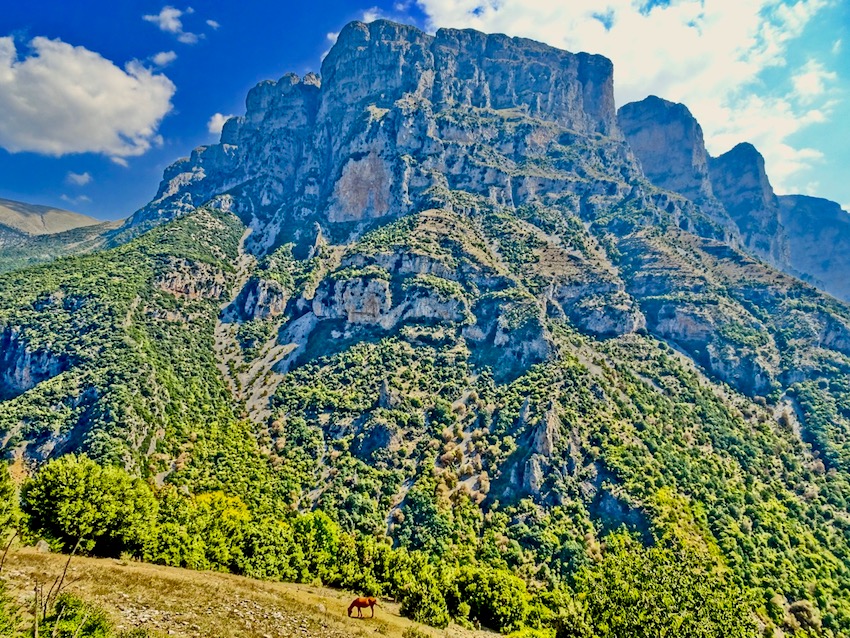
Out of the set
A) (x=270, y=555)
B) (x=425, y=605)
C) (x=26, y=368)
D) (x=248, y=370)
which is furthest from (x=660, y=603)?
(x=26, y=368)

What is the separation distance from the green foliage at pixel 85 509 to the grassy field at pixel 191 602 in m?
4.81

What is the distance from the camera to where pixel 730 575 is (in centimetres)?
8225

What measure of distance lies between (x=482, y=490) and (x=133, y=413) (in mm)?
93358

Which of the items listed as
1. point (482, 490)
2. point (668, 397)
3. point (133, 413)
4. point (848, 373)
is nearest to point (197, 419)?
point (133, 413)

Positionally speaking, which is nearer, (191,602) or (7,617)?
(7,617)

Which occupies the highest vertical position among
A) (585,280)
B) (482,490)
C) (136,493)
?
(585,280)

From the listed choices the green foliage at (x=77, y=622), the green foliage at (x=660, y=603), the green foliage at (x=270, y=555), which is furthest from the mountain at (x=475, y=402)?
the green foliage at (x=77, y=622)

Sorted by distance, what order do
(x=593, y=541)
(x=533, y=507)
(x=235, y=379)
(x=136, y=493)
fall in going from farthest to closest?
(x=235, y=379) < (x=533, y=507) < (x=593, y=541) < (x=136, y=493)

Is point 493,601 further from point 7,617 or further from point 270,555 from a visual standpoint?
point 7,617

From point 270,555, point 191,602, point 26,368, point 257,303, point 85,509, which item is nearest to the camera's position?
point 191,602

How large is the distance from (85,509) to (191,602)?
68.5ft

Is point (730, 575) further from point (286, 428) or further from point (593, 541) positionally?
point (286, 428)

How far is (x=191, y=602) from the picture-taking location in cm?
3312

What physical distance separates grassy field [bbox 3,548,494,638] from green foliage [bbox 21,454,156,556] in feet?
15.8
